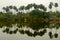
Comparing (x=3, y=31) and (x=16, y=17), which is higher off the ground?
(x=16, y=17)

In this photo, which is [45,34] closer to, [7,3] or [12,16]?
[12,16]

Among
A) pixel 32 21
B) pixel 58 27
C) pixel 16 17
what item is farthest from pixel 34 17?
pixel 58 27

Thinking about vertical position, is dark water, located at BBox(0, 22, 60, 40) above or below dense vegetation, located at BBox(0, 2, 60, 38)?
below

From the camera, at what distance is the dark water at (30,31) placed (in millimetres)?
1735

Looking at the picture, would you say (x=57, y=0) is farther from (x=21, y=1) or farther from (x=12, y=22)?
(x=12, y=22)

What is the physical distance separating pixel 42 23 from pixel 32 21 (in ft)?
0.40

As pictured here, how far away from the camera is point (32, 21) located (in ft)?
5.71

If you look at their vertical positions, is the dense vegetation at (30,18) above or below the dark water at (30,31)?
above

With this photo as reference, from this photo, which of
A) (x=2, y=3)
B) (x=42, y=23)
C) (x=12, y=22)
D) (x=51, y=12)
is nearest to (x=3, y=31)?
(x=12, y=22)

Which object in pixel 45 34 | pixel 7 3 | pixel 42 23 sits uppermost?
pixel 7 3

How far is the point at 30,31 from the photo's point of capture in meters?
1.75

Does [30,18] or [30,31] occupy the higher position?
[30,18]

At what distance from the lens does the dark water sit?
5.69 ft

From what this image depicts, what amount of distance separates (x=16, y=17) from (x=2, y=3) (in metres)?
0.23
